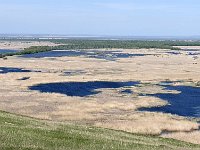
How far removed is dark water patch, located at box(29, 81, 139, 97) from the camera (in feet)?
203

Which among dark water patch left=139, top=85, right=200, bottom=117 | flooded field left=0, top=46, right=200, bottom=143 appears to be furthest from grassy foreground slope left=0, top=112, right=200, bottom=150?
dark water patch left=139, top=85, right=200, bottom=117

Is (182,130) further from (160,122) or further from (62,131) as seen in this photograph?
(62,131)

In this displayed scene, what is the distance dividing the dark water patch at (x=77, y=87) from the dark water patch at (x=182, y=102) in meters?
8.82

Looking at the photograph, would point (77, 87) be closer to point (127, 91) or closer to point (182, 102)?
point (127, 91)

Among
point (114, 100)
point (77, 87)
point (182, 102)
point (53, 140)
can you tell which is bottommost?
point (77, 87)

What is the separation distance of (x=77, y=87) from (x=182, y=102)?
18.6 meters

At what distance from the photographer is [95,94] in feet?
196

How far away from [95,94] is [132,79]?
20.1 meters

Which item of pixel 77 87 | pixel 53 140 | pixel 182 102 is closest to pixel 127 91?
pixel 77 87

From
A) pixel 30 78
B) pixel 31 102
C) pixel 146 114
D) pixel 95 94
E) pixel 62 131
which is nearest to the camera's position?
pixel 62 131

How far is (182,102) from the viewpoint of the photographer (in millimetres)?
54500

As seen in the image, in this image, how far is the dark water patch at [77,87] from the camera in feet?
203

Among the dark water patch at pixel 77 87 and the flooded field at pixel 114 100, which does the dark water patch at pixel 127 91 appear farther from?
the dark water patch at pixel 77 87

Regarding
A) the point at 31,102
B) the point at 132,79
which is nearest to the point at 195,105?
the point at 31,102
